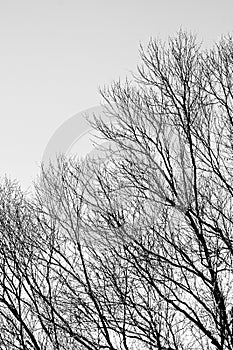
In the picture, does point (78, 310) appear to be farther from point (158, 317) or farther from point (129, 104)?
point (129, 104)

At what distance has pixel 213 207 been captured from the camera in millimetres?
8812

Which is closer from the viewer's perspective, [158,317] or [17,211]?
[158,317]

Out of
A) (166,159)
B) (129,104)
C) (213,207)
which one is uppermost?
(129,104)

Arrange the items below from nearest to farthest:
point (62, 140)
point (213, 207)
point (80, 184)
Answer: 1. point (213, 207)
2. point (80, 184)
3. point (62, 140)

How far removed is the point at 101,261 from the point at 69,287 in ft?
1.98

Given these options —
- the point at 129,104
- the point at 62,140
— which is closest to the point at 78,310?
the point at 129,104

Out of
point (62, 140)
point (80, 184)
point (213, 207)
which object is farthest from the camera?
point (62, 140)

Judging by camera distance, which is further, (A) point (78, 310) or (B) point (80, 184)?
(B) point (80, 184)

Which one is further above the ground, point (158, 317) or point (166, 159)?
point (166, 159)

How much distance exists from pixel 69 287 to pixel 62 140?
1158 cm

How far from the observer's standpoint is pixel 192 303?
895 cm

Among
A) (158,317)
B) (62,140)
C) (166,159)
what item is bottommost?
(158,317)

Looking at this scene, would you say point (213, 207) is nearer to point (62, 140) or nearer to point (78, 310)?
point (78, 310)

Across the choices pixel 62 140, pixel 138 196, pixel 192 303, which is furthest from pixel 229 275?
pixel 62 140
